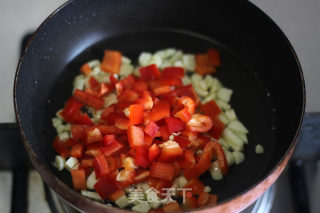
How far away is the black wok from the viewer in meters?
1.34

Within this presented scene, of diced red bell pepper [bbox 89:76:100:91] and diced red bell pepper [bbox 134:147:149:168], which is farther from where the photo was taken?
diced red bell pepper [bbox 89:76:100:91]

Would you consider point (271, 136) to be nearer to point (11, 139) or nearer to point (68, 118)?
point (68, 118)

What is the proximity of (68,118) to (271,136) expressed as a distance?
69 centimetres

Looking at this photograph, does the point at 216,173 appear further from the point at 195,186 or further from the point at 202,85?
the point at 202,85

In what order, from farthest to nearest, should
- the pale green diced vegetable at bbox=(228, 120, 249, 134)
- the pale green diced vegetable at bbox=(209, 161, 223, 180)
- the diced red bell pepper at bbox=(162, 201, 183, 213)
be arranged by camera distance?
the pale green diced vegetable at bbox=(228, 120, 249, 134), the pale green diced vegetable at bbox=(209, 161, 223, 180), the diced red bell pepper at bbox=(162, 201, 183, 213)

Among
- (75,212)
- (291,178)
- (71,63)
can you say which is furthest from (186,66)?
(75,212)

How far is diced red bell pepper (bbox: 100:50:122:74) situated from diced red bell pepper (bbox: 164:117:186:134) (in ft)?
1.16

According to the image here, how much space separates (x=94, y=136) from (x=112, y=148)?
0.25 feet

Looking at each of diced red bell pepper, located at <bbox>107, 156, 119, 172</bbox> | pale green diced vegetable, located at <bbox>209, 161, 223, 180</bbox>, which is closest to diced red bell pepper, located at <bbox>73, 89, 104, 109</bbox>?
diced red bell pepper, located at <bbox>107, 156, 119, 172</bbox>

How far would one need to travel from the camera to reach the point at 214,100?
58.8 inches

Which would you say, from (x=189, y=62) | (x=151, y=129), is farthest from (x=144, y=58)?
(x=151, y=129)

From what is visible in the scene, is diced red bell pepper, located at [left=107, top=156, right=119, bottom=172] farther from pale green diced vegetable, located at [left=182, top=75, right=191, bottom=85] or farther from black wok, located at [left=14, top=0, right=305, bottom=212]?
pale green diced vegetable, located at [left=182, top=75, right=191, bottom=85]

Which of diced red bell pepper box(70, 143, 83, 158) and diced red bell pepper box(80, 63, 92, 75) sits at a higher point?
diced red bell pepper box(80, 63, 92, 75)

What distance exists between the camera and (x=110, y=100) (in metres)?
1.49
